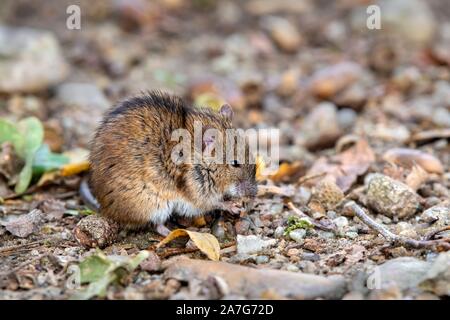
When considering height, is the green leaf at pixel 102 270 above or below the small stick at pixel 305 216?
below

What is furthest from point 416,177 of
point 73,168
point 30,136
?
point 30,136

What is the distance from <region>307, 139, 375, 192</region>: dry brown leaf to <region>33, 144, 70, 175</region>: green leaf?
245cm

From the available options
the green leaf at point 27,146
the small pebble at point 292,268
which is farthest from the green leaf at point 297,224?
the green leaf at point 27,146

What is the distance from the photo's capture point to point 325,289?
4367 mm

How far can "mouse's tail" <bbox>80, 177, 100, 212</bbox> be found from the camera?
6.02 m

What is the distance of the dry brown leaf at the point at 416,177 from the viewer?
6.14 m

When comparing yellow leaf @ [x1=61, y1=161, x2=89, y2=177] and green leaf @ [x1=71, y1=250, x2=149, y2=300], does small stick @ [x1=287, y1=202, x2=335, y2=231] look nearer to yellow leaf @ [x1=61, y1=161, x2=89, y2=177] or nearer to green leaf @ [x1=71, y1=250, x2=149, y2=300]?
green leaf @ [x1=71, y1=250, x2=149, y2=300]

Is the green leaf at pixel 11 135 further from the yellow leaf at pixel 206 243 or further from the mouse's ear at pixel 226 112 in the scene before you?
the yellow leaf at pixel 206 243

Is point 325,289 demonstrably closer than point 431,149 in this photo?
Yes

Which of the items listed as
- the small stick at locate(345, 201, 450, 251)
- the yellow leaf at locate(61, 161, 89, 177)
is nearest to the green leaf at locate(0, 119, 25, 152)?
the yellow leaf at locate(61, 161, 89, 177)

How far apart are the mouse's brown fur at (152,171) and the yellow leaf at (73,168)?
89cm

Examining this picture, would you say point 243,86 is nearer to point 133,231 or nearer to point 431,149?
point 431,149

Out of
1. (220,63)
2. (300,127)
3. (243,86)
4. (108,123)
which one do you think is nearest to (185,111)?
(108,123)
